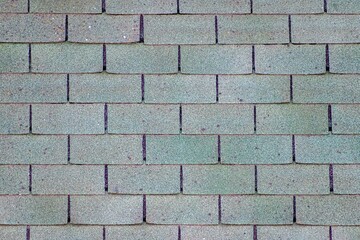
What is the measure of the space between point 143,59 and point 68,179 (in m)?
0.72

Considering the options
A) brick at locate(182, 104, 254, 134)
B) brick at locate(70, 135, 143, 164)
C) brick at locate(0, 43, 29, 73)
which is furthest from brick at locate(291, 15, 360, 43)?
brick at locate(0, 43, 29, 73)

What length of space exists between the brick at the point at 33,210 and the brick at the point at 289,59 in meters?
1.22

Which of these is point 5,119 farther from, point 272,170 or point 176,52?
point 272,170

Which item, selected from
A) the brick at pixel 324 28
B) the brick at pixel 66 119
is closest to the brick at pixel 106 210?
the brick at pixel 66 119

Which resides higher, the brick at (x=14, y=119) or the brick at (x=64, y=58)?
the brick at (x=64, y=58)

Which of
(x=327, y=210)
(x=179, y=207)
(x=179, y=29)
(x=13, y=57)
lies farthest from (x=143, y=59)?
(x=327, y=210)

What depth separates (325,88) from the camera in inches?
124

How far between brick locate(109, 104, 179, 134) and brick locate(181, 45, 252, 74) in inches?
9.0

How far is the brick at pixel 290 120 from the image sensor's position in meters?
3.14

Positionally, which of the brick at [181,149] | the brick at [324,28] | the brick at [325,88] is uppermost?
the brick at [324,28]

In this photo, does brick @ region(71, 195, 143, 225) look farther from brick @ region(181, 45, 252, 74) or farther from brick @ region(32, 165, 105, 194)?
brick @ region(181, 45, 252, 74)

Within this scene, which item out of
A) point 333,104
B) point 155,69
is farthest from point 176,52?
point 333,104

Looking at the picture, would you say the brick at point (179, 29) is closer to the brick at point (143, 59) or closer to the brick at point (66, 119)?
the brick at point (143, 59)

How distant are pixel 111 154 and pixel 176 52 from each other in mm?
613
